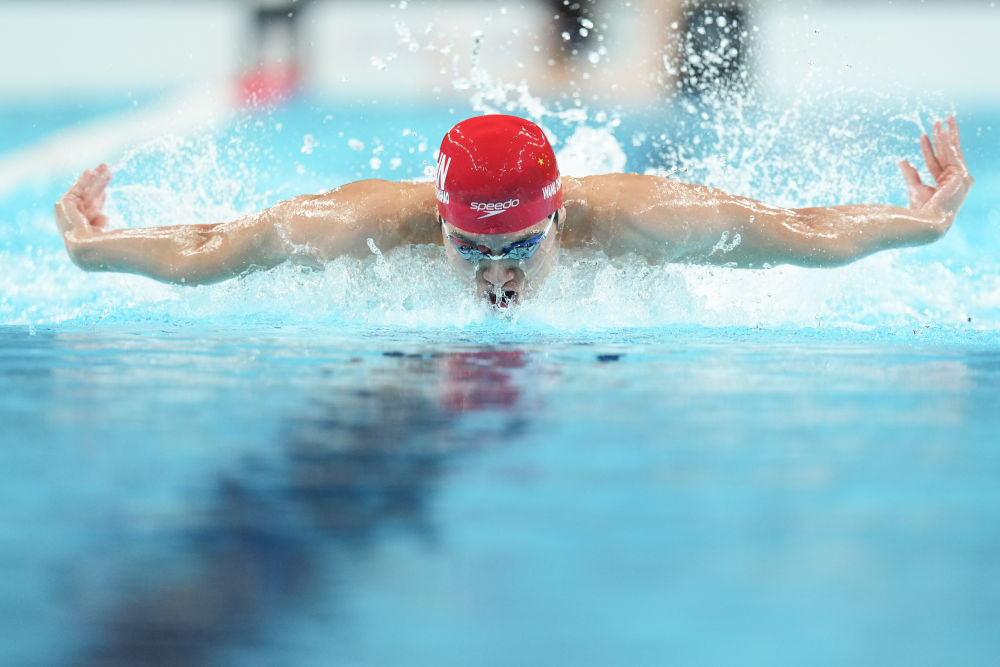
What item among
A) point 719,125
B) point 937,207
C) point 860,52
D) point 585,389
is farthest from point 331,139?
point 585,389

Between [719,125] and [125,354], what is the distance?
465cm

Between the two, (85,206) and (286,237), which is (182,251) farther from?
(85,206)

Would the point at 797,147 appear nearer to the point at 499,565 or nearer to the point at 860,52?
the point at 860,52

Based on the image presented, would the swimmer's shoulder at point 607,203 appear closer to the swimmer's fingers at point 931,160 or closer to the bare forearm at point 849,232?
the bare forearm at point 849,232

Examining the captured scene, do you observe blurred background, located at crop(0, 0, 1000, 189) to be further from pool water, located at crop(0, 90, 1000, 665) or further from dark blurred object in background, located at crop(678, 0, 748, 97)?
pool water, located at crop(0, 90, 1000, 665)

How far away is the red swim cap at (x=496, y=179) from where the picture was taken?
2.14 meters

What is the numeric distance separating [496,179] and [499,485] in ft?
4.13

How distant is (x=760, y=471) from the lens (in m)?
1.01

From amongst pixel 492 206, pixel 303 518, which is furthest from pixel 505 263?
pixel 303 518

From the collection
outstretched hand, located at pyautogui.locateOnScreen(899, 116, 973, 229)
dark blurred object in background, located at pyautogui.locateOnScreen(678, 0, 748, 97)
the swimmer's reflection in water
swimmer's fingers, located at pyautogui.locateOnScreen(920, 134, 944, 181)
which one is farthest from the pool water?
dark blurred object in background, located at pyautogui.locateOnScreen(678, 0, 748, 97)

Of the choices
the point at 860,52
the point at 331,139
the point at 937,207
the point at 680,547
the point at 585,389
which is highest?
the point at 680,547

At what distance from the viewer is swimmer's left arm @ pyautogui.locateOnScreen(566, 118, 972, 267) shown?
2.40 metres

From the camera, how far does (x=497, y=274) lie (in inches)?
89.9

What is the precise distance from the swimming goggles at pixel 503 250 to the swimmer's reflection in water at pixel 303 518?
79cm
